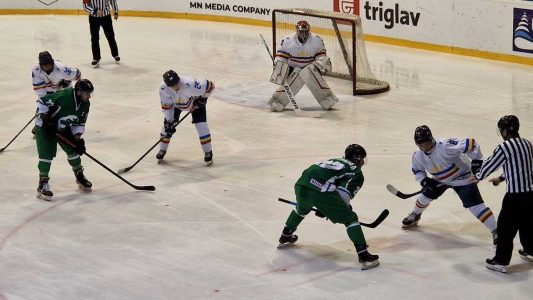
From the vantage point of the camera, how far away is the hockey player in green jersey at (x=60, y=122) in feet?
26.4

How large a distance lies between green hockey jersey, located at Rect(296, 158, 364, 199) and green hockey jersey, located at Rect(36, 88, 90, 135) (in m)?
2.24

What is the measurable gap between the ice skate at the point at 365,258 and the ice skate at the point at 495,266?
702mm

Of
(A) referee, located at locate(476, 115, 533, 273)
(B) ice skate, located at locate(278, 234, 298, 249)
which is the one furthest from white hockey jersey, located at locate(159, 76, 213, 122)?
(A) referee, located at locate(476, 115, 533, 273)

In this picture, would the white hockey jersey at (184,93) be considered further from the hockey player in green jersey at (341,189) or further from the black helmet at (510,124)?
the black helmet at (510,124)

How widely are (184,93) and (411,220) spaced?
8.12ft

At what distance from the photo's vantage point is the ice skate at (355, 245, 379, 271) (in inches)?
263

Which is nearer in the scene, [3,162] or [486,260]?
[486,260]

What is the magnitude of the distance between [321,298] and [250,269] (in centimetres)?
67

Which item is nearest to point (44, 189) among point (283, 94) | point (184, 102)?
point (184, 102)

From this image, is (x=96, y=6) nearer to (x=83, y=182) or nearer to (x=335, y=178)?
(x=83, y=182)

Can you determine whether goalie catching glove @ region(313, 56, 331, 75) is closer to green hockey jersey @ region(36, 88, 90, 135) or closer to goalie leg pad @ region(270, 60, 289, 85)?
goalie leg pad @ region(270, 60, 289, 85)

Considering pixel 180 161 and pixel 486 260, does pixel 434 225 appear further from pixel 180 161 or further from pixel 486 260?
pixel 180 161

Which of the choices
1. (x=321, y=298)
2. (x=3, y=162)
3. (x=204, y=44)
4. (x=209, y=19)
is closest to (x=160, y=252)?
(x=321, y=298)

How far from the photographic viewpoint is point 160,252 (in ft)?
23.6
